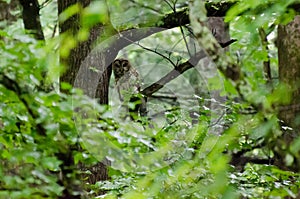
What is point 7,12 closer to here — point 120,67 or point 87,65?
point 120,67

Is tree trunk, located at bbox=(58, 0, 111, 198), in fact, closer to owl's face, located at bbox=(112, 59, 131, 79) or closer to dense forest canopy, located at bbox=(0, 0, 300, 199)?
dense forest canopy, located at bbox=(0, 0, 300, 199)

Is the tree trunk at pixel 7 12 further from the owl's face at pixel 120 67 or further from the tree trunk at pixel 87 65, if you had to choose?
the tree trunk at pixel 87 65

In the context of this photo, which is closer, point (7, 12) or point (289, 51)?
point (289, 51)

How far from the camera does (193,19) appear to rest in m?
2.08

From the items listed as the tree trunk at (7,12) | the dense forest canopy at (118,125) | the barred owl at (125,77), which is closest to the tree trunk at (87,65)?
the dense forest canopy at (118,125)

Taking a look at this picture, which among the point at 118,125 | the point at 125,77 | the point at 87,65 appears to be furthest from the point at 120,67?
the point at 118,125

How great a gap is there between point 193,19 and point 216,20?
19.9 ft

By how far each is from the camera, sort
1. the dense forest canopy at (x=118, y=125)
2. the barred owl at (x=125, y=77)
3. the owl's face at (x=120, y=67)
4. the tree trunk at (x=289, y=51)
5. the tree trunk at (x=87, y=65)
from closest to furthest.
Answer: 1. the dense forest canopy at (x=118, y=125)
2. the tree trunk at (x=87, y=65)
3. the barred owl at (x=125, y=77)
4. the owl's face at (x=120, y=67)
5. the tree trunk at (x=289, y=51)

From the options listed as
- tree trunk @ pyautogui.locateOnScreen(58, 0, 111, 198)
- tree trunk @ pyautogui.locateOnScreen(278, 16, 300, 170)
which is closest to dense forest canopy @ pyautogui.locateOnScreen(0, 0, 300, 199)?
tree trunk @ pyautogui.locateOnScreen(58, 0, 111, 198)

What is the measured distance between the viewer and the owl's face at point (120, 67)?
17.3 feet

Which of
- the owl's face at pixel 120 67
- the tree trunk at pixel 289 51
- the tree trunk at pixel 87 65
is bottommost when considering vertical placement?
the tree trunk at pixel 289 51

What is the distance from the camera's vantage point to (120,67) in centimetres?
533

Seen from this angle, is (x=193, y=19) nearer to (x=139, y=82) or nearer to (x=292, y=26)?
(x=139, y=82)

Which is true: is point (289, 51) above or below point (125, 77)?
below
